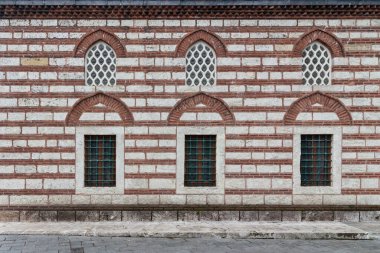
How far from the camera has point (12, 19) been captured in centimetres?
1076

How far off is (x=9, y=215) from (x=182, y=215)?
440 cm

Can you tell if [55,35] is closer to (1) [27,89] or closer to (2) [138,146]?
(1) [27,89]

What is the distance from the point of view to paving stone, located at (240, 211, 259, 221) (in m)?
10.8

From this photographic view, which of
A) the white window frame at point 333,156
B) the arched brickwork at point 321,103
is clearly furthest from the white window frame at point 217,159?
the white window frame at point 333,156

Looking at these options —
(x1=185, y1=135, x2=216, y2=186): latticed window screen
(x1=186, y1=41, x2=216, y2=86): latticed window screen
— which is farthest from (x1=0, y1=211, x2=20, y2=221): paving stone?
(x1=186, y1=41, x2=216, y2=86): latticed window screen

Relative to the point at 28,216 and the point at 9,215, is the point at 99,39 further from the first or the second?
the point at 9,215

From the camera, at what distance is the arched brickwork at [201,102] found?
10875 millimetres

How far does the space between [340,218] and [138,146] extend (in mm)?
5573

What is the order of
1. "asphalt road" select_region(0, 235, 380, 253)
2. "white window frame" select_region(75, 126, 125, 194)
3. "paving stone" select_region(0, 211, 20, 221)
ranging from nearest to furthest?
"asphalt road" select_region(0, 235, 380, 253) < "paving stone" select_region(0, 211, 20, 221) < "white window frame" select_region(75, 126, 125, 194)

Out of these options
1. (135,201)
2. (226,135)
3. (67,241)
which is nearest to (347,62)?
(226,135)

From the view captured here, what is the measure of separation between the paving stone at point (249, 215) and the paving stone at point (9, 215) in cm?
573

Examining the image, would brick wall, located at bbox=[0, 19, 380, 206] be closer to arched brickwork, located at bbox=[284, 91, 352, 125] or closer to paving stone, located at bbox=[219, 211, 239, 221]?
arched brickwork, located at bbox=[284, 91, 352, 125]

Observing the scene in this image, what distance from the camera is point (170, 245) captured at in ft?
29.3

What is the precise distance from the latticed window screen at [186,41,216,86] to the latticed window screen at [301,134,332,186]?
295cm
